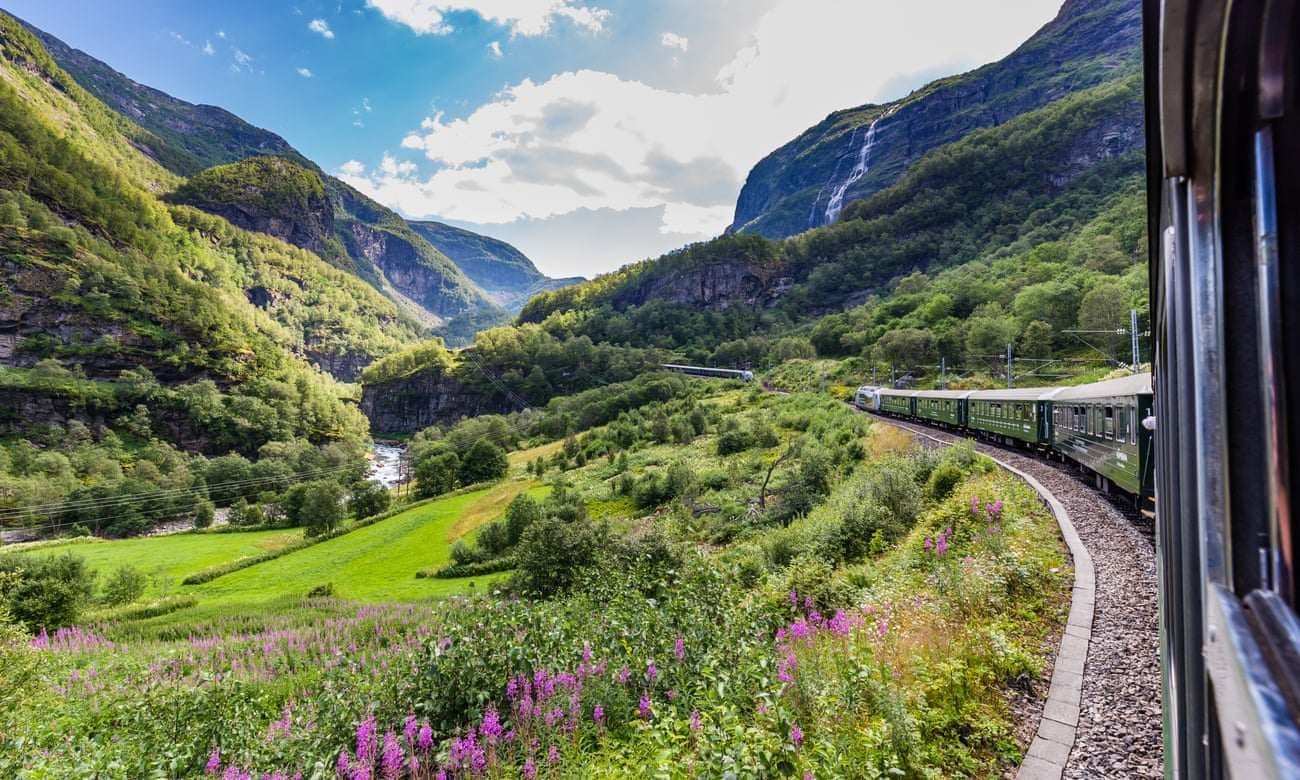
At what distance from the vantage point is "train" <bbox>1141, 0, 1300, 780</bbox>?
0.75 meters

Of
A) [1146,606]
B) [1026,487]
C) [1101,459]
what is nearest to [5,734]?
[1146,606]

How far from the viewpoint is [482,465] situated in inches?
2040

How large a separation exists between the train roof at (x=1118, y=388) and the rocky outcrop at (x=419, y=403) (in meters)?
116

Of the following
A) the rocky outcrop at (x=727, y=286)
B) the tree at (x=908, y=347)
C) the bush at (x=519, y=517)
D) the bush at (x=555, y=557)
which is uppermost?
the rocky outcrop at (x=727, y=286)

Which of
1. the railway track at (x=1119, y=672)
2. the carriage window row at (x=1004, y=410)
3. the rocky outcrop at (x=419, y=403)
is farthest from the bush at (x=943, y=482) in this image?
the rocky outcrop at (x=419, y=403)

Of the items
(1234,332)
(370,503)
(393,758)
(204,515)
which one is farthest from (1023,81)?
(204,515)

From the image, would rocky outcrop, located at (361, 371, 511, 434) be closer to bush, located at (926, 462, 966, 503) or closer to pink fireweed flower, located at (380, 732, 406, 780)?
bush, located at (926, 462, 966, 503)

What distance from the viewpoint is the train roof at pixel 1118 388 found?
9234 millimetres

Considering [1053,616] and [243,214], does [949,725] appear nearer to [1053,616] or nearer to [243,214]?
[1053,616]

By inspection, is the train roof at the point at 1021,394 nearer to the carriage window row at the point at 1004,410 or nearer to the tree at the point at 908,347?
the carriage window row at the point at 1004,410

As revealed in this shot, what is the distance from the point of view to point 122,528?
49000mm

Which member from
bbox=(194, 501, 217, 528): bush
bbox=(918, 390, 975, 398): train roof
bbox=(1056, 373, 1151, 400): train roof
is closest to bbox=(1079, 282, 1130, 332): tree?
bbox=(918, 390, 975, 398): train roof

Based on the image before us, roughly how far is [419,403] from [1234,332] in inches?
5477

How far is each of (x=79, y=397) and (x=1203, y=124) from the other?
108 m
